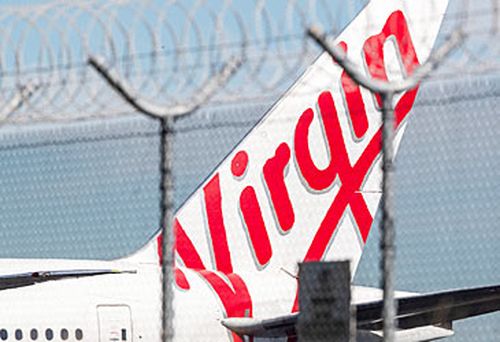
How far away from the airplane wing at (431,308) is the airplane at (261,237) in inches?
70.6

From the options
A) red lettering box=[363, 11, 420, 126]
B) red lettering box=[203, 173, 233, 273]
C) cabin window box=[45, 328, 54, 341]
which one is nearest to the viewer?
cabin window box=[45, 328, 54, 341]

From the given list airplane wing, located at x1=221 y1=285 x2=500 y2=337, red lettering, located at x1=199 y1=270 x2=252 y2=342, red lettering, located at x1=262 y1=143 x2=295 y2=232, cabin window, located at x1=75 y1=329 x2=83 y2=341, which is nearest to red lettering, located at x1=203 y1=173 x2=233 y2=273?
red lettering, located at x1=262 y1=143 x2=295 y2=232

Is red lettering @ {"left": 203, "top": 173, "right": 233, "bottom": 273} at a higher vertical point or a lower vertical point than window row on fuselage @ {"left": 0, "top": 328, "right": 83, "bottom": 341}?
higher

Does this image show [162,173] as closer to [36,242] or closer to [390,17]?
[36,242]

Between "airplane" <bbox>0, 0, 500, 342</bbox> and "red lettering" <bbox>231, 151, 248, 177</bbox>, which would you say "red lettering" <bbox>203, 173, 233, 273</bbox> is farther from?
"red lettering" <bbox>231, 151, 248, 177</bbox>

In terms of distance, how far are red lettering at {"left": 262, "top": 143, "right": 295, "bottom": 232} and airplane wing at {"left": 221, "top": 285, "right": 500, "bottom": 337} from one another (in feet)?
11.7

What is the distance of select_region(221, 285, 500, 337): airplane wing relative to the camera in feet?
37.0

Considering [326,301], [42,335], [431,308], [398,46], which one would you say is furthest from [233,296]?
[326,301]

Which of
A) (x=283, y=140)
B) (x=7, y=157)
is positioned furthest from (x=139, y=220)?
(x=283, y=140)

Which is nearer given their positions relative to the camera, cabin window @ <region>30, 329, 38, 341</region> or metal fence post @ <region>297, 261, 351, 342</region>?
metal fence post @ <region>297, 261, 351, 342</region>

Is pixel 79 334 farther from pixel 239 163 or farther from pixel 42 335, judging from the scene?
pixel 239 163

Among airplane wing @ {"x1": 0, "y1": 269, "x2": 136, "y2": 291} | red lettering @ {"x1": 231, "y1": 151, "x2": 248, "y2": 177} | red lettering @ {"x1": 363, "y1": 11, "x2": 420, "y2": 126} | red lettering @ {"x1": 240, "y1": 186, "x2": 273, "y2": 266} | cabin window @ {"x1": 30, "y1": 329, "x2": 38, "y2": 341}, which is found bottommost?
cabin window @ {"x1": 30, "y1": 329, "x2": 38, "y2": 341}

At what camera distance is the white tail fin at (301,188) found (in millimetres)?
18156

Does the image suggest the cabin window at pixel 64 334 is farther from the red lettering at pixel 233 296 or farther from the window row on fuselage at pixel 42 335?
the red lettering at pixel 233 296
